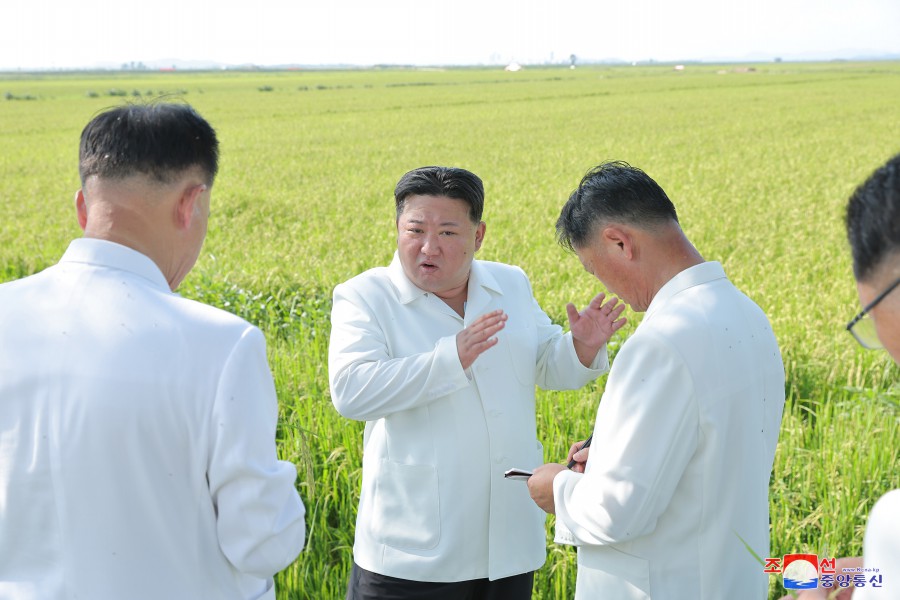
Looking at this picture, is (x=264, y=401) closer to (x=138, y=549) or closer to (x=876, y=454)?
(x=138, y=549)

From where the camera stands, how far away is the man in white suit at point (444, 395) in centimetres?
289

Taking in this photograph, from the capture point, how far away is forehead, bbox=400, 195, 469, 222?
312cm

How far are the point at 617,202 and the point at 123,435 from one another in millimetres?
1387

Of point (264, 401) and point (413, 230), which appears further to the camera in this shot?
point (413, 230)

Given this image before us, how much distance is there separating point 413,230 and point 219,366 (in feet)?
4.59

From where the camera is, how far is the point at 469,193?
316 centimetres

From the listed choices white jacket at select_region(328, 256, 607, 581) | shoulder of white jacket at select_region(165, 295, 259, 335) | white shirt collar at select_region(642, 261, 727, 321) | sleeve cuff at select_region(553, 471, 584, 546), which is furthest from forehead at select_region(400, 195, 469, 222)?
shoulder of white jacket at select_region(165, 295, 259, 335)

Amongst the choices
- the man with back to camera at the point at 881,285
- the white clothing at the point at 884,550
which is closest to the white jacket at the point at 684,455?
the man with back to camera at the point at 881,285

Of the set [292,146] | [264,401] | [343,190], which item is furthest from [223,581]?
[292,146]

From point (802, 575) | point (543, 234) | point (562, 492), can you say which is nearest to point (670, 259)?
point (562, 492)

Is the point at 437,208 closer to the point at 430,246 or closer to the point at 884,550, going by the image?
the point at 430,246

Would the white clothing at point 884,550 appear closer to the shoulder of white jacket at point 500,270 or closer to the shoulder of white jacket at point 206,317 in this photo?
the shoulder of white jacket at point 206,317

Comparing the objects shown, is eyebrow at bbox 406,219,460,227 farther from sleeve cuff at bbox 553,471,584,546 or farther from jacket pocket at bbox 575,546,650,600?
jacket pocket at bbox 575,546,650,600

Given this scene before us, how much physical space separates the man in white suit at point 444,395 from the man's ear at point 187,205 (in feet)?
3.45
